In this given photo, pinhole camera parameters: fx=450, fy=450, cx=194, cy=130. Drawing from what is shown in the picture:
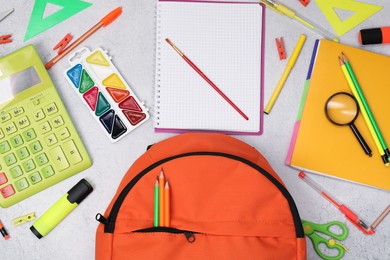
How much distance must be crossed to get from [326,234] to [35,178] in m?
0.55

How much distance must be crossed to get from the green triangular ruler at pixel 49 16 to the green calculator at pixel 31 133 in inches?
1.9

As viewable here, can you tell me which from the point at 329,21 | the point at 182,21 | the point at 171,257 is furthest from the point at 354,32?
the point at 171,257

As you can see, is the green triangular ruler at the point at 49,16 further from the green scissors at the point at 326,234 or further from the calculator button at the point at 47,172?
the green scissors at the point at 326,234

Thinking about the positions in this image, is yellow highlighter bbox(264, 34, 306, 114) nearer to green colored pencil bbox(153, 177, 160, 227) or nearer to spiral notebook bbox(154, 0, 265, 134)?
spiral notebook bbox(154, 0, 265, 134)

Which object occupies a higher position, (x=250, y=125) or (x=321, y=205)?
(x=250, y=125)

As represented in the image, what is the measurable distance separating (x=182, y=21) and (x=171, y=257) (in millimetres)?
438

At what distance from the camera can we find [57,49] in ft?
2.80

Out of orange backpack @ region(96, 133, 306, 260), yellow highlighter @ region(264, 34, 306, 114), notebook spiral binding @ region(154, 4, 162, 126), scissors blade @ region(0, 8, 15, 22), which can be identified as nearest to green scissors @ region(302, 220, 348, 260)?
Answer: orange backpack @ region(96, 133, 306, 260)

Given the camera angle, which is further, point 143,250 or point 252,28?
point 252,28

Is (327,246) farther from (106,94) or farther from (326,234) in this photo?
(106,94)

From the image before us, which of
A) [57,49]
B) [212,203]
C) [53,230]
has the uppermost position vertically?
[57,49]

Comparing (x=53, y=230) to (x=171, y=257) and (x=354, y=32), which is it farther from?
(x=354, y=32)

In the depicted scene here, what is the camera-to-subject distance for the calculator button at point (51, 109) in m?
0.83

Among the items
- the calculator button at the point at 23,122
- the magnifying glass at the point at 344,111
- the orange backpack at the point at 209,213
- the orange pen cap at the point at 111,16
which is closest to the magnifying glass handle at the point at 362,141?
the magnifying glass at the point at 344,111
